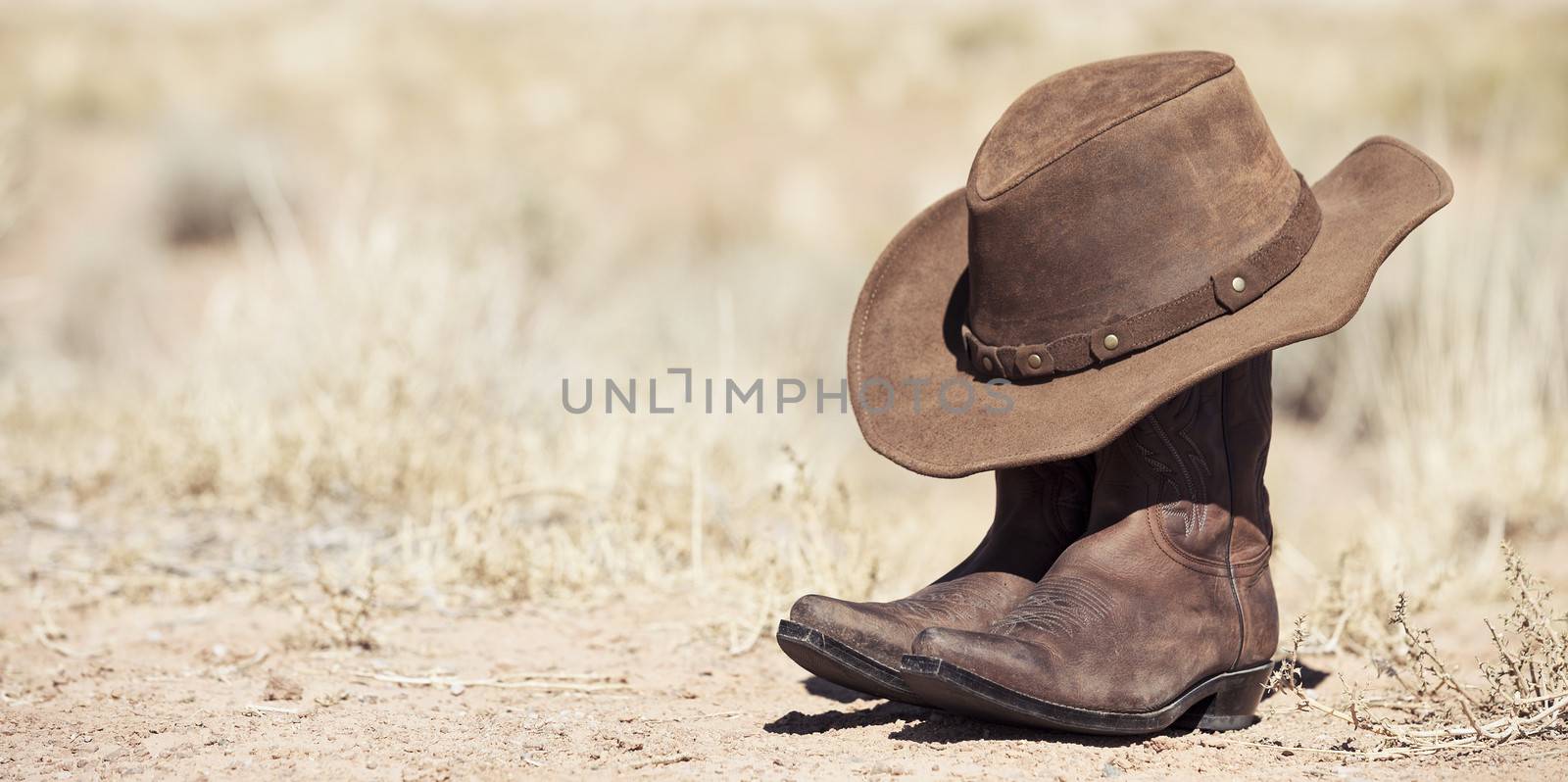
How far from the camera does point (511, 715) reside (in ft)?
7.79

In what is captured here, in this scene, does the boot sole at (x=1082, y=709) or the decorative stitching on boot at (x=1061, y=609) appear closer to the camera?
the boot sole at (x=1082, y=709)

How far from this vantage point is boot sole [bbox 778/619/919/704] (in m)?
2.03

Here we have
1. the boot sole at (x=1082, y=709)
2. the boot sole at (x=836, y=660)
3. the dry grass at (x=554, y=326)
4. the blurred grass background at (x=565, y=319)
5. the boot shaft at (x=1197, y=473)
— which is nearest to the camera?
the boot sole at (x=1082, y=709)

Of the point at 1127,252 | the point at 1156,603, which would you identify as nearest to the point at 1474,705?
the point at 1156,603

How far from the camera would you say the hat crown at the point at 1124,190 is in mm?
2096

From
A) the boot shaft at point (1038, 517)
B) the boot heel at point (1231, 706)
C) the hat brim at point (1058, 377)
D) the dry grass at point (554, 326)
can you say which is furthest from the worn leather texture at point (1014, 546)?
the dry grass at point (554, 326)

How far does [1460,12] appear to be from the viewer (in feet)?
80.7

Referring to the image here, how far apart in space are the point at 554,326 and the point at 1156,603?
4088mm

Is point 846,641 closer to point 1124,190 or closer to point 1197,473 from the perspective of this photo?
point 1197,473

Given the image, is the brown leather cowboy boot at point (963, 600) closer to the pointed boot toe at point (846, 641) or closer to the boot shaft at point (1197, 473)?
the pointed boot toe at point (846, 641)

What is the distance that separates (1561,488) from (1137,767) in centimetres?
309

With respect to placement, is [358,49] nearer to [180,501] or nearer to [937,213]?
[180,501]

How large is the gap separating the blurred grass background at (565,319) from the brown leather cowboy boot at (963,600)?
752 mm

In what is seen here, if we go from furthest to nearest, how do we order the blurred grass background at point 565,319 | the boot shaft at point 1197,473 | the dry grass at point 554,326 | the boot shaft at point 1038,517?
the blurred grass background at point 565,319 → the dry grass at point 554,326 → the boot shaft at point 1038,517 → the boot shaft at point 1197,473
